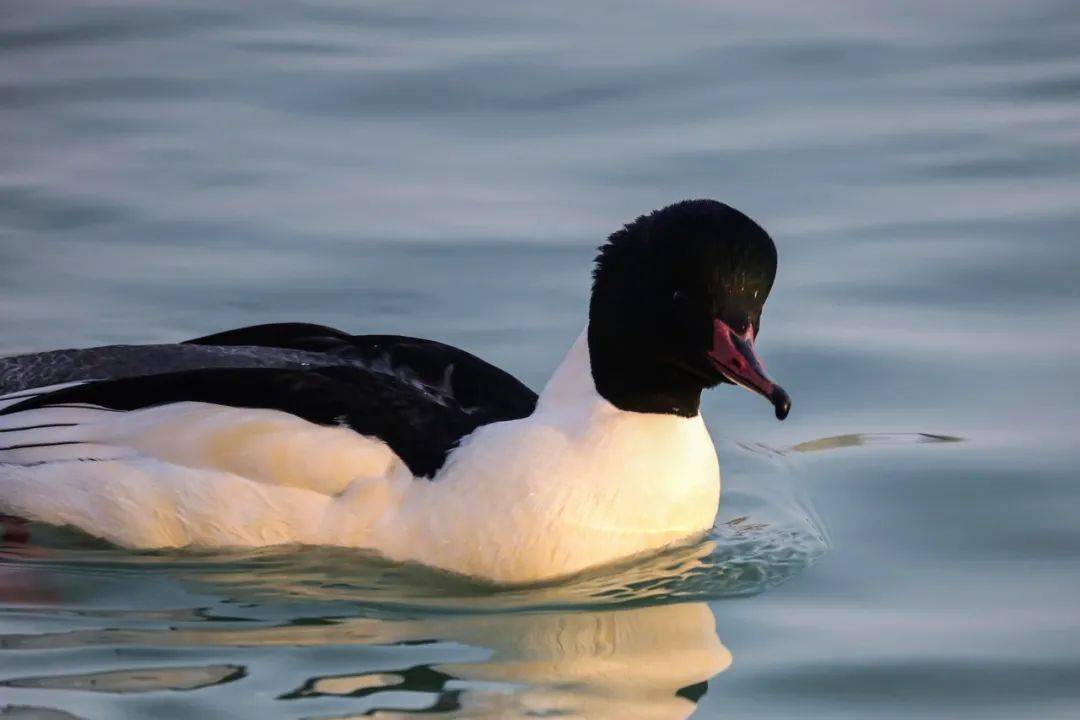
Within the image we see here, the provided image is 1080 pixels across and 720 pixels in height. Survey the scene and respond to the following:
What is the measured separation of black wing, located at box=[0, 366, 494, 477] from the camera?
6539 millimetres

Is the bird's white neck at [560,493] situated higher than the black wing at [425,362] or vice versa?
the black wing at [425,362]

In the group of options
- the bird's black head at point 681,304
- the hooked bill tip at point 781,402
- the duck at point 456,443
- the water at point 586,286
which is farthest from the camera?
the duck at point 456,443

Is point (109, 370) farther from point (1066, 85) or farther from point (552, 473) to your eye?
point (1066, 85)

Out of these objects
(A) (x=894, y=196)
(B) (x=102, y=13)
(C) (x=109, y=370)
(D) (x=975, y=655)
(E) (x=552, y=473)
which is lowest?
(D) (x=975, y=655)

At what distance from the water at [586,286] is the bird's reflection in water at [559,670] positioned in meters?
0.02

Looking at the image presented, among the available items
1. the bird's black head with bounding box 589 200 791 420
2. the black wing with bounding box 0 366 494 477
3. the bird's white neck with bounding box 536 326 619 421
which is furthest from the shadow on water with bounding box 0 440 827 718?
the bird's black head with bounding box 589 200 791 420

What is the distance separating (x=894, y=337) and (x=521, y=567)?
9.90 ft

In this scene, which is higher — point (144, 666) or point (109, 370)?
point (109, 370)

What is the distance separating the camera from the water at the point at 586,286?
584 centimetres

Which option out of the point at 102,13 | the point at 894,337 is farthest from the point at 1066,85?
the point at 102,13

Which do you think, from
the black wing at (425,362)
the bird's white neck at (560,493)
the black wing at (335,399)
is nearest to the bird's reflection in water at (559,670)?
the bird's white neck at (560,493)

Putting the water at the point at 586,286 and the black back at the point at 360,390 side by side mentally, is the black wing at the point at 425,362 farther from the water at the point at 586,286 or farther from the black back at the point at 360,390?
the water at the point at 586,286

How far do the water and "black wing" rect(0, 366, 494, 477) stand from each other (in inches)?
16.9

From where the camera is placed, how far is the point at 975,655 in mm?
5973
